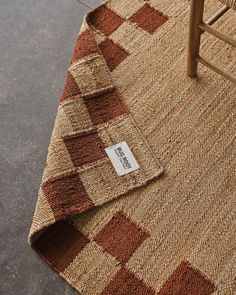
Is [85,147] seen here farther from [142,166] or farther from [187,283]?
[187,283]

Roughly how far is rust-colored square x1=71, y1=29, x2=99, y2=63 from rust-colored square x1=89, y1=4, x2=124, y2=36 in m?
0.05

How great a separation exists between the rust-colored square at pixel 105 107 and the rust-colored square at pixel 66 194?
171 millimetres

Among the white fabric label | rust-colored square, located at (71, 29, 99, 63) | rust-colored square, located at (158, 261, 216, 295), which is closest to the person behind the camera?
rust-colored square, located at (158, 261, 216, 295)

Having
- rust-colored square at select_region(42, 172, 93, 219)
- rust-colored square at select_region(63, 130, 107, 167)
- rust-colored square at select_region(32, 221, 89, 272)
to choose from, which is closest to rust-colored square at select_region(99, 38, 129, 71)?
rust-colored square at select_region(63, 130, 107, 167)

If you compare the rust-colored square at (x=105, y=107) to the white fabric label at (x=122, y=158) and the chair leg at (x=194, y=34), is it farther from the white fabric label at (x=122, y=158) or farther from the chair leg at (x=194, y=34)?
the chair leg at (x=194, y=34)

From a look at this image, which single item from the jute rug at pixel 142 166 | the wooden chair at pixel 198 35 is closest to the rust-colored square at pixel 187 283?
the jute rug at pixel 142 166

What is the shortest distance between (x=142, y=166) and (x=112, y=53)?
0.36 m

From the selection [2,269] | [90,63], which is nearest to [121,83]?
[90,63]

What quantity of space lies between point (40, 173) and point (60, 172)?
0.09 m

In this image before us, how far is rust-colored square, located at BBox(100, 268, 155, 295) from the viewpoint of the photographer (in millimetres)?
1013

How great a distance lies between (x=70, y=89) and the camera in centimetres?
125

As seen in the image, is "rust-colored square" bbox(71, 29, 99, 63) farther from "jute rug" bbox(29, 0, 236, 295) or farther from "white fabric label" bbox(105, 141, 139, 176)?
"white fabric label" bbox(105, 141, 139, 176)

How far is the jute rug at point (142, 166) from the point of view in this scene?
1041mm

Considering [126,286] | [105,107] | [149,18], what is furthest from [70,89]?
[126,286]
